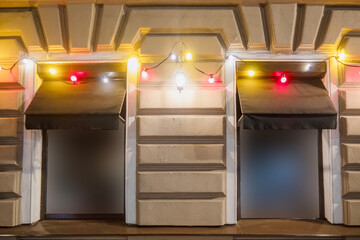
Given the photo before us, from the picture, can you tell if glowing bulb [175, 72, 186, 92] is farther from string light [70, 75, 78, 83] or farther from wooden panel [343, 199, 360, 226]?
wooden panel [343, 199, 360, 226]

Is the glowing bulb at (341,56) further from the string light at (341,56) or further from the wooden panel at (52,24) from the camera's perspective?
the wooden panel at (52,24)

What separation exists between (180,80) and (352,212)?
154 inches

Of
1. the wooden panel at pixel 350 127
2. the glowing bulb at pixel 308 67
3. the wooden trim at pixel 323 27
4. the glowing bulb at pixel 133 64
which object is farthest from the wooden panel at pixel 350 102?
the glowing bulb at pixel 133 64

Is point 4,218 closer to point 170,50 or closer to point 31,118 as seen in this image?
point 31,118

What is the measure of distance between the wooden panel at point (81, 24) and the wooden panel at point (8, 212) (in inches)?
122

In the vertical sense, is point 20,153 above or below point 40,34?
below

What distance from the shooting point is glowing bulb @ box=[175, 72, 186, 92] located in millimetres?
5797

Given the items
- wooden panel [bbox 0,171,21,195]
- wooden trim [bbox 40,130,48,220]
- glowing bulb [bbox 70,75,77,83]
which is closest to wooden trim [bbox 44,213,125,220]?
wooden trim [bbox 40,130,48,220]

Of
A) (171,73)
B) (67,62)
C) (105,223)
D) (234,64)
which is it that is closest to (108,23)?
(67,62)

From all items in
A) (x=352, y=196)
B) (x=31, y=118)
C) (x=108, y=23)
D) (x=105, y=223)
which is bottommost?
(x=105, y=223)

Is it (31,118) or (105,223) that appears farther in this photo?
(105,223)

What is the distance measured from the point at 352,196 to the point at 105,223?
4.59 metres

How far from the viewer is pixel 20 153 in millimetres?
6027

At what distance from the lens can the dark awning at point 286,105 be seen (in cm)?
555
